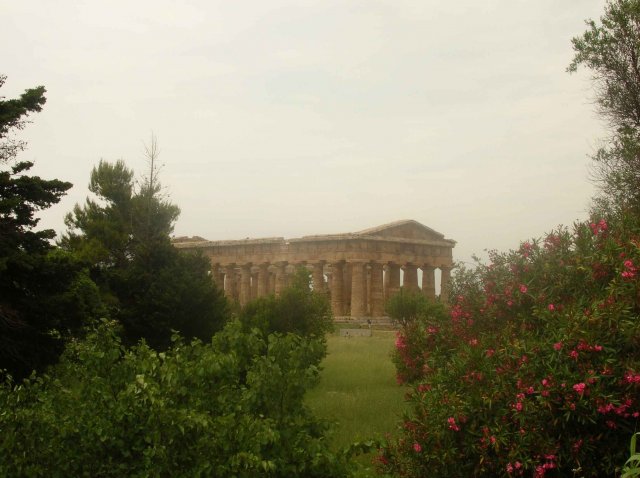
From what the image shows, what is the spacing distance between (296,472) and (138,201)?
1028 inches

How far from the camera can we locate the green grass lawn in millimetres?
10930

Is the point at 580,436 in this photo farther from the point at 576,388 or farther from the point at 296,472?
the point at 296,472

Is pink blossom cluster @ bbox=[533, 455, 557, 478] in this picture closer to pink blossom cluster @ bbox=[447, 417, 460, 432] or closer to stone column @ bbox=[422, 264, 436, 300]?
pink blossom cluster @ bbox=[447, 417, 460, 432]

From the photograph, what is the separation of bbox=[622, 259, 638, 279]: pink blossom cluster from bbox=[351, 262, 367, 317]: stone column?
3765 cm

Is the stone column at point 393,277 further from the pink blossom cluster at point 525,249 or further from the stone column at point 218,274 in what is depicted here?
the pink blossom cluster at point 525,249

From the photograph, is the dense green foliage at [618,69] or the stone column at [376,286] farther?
the stone column at [376,286]

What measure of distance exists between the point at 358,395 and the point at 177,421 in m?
9.73

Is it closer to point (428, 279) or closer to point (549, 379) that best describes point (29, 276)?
point (549, 379)

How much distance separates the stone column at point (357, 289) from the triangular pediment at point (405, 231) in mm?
2313

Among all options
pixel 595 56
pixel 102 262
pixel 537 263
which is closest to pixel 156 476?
pixel 537 263

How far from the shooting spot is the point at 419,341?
1246 cm

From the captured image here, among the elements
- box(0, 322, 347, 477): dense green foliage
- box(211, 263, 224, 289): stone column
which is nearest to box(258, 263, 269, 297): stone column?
box(211, 263, 224, 289): stone column

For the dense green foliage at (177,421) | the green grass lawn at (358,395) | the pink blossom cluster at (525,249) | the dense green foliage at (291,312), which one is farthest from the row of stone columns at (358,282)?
the dense green foliage at (177,421)

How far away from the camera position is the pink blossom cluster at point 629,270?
6840 millimetres
